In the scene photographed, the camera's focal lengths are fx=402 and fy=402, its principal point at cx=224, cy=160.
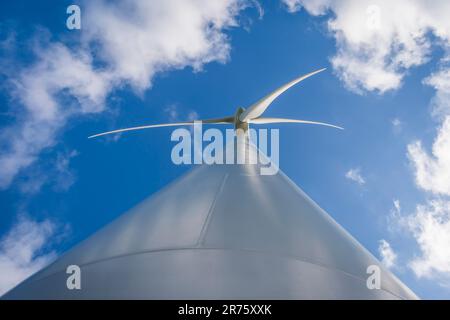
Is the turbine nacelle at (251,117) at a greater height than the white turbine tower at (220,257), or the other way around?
the turbine nacelle at (251,117)

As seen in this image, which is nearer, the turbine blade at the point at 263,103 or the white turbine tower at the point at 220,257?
the white turbine tower at the point at 220,257

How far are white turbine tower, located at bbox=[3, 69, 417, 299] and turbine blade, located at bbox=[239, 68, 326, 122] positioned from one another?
26.4 ft

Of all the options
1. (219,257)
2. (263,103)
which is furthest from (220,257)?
(263,103)

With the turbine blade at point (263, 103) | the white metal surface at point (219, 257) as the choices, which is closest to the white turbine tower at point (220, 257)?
the white metal surface at point (219, 257)

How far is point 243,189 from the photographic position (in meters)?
8.65

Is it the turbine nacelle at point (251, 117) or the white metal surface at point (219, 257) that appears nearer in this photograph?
the white metal surface at point (219, 257)

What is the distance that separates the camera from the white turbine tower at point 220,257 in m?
5.32

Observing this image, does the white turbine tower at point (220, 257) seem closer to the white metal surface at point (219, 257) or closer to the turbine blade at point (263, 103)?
the white metal surface at point (219, 257)

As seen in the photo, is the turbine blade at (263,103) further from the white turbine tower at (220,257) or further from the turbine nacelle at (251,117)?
the white turbine tower at (220,257)

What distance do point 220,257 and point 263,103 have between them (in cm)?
1125

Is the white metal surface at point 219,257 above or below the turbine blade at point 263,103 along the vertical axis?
below

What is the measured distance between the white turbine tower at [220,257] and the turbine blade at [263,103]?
8.06 meters

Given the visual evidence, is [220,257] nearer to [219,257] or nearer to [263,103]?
[219,257]

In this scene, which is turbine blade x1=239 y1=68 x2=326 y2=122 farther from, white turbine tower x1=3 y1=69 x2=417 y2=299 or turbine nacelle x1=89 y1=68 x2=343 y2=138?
white turbine tower x1=3 y1=69 x2=417 y2=299
